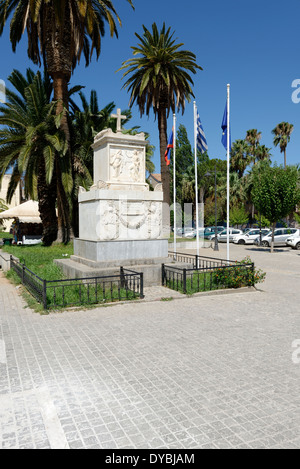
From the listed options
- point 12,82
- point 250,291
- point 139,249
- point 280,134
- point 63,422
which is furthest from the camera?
point 280,134

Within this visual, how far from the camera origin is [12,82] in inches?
829

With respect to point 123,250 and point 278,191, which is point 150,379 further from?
point 278,191

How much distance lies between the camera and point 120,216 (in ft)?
38.0

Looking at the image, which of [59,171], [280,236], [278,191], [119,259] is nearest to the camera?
[119,259]

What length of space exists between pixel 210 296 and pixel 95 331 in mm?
4263

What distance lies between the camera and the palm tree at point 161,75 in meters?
25.1

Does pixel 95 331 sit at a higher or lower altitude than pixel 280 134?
lower

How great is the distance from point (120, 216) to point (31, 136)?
852 centimetres

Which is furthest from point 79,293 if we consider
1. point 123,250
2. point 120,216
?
point 120,216

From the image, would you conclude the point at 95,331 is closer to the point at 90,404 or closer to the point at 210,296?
the point at 90,404

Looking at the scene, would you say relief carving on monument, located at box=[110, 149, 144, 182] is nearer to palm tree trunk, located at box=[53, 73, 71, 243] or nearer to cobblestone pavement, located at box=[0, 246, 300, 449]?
cobblestone pavement, located at box=[0, 246, 300, 449]

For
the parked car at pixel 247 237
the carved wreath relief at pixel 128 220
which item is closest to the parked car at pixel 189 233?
the parked car at pixel 247 237

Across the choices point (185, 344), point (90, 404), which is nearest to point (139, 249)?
point (185, 344)
